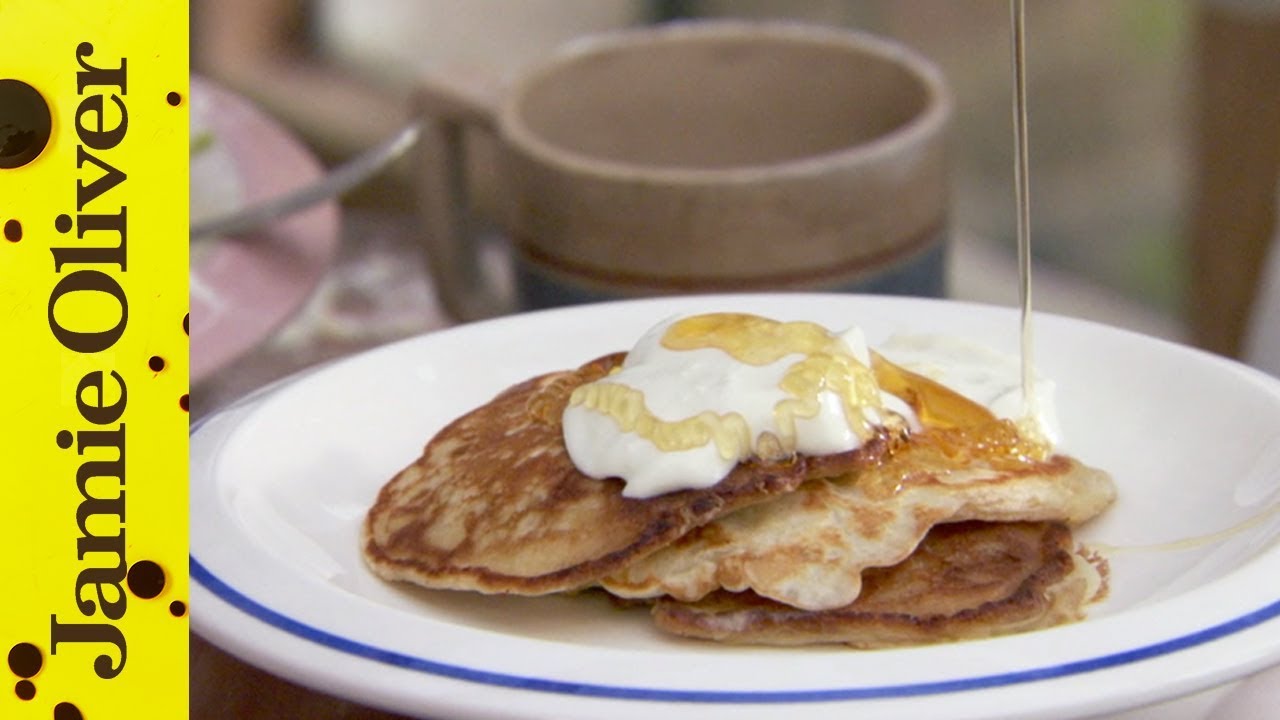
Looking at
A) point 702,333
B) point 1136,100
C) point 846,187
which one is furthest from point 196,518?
point 1136,100

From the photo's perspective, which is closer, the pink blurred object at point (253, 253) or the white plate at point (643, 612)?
the white plate at point (643, 612)

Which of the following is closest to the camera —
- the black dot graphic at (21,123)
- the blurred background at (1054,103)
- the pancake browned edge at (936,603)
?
the black dot graphic at (21,123)

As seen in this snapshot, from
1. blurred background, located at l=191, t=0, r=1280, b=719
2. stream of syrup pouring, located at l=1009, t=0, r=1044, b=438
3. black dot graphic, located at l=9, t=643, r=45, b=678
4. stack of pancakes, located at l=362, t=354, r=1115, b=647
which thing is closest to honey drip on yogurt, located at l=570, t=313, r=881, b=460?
stack of pancakes, located at l=362, t=354, r=1115, b=647

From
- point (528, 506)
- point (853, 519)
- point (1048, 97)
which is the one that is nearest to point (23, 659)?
point (528, 506)

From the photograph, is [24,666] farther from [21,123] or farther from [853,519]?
[853,519]

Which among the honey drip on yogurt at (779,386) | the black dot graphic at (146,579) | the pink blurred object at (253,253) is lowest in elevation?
the pink blurred object at (253,253)

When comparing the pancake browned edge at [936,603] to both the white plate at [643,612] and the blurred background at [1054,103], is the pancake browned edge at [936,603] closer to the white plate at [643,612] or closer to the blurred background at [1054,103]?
the white plate at [643,612]

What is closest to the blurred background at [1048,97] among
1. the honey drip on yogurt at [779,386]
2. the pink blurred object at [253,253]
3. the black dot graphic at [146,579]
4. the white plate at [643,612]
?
the pink blurred object at [253,253]
